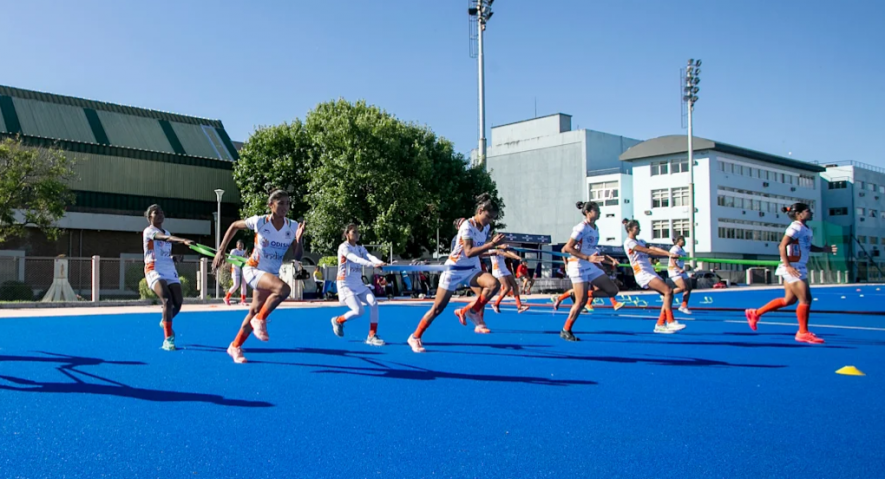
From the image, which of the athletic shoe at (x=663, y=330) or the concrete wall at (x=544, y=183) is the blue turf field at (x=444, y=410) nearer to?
the athletic shoe at (x=663, y=330)

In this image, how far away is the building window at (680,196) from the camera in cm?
6219

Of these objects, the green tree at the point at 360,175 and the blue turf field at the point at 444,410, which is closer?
the blue turf field at the point at 444,410

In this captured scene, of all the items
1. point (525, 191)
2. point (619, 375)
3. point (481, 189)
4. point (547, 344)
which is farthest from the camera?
point (525, 191)

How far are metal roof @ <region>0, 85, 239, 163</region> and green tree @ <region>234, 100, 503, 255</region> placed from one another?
615cm

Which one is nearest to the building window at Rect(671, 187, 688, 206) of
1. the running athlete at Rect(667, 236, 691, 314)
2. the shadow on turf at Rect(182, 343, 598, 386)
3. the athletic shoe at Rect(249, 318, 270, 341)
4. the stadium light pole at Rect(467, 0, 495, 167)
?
the stadium light pole at Rect(467, 0, 495, 167)

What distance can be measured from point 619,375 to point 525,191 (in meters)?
63.3

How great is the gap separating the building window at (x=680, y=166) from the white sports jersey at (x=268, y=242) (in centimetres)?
5874

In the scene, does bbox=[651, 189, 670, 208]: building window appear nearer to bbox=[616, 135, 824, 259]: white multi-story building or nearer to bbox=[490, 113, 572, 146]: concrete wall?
bbox=[616, 135, 824, 259]: white multi-story building

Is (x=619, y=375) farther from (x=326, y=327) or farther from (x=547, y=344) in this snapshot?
(x=326, y=327)

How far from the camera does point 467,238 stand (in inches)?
368

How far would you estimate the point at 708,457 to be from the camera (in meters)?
4.38

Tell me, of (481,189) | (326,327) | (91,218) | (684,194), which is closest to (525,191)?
(684,194)

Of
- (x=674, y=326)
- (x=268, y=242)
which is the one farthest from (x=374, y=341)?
(x=674, y=326)

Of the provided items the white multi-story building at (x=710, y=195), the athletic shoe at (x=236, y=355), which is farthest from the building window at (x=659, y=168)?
the athletic shoe at (x=236, y=355)
